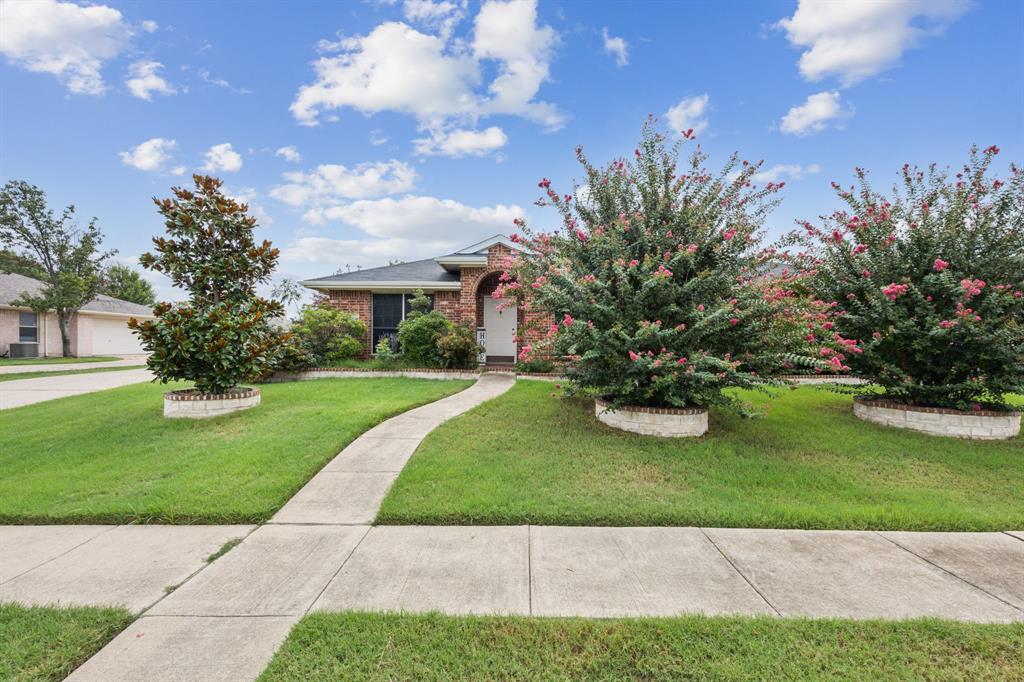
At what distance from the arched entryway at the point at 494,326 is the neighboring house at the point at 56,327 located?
62.8ft

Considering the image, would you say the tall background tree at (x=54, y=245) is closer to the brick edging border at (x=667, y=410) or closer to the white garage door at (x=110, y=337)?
the white garage door at (x=110, y=337)

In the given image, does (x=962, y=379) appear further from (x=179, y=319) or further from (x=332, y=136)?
(x=332, y=136)

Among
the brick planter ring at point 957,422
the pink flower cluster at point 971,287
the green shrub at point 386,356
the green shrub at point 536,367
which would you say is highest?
the pink flower cluster at point 971,287

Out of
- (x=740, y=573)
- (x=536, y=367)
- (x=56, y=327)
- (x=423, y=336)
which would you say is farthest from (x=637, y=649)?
(x=56, y=327)

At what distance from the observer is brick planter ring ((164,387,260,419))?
22.7ft

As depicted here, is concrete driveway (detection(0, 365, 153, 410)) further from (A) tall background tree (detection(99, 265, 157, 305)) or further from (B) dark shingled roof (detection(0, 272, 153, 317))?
(A) tall background tree (detection(99, 265, 157, 305))

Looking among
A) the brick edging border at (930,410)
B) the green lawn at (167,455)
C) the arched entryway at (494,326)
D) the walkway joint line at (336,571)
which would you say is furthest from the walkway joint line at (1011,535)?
the arched entryway at (494,326)

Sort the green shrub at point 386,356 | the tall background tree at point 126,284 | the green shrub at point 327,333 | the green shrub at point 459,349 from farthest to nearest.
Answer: the tall background tree at point 126,284
the green shrub at point 386,356
the green shrub at point 327,333
the green shrub at point 459,349

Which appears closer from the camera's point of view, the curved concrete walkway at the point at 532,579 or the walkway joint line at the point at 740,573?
the curved concrete walkway at the point at 532,579

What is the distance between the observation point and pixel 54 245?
2180 centimetres

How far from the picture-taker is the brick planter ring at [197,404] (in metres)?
6.91

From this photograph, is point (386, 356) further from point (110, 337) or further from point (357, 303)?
point (110, 337)

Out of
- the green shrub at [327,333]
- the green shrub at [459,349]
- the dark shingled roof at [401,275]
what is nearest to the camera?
the green shrub at [459,349]

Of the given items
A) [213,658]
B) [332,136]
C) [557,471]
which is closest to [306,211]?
[332,136]
